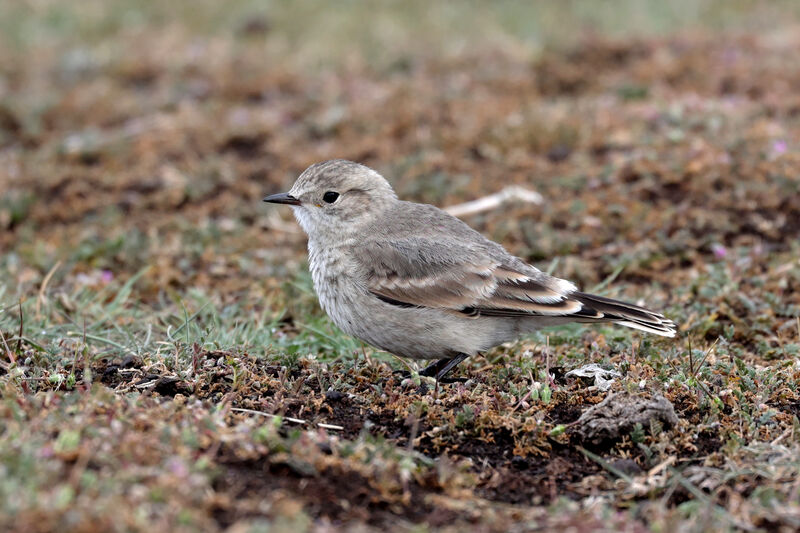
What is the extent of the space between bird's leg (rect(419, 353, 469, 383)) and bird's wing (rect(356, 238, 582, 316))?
328 millimetres

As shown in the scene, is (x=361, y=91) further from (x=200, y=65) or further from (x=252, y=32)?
(x=252, y=32)

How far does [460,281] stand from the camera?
18.6ft

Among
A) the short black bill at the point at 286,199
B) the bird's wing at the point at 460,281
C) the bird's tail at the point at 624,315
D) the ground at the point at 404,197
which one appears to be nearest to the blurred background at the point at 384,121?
the ground at the point at 404,197

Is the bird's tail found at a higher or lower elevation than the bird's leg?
higher

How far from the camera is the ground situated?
4008 millimetres

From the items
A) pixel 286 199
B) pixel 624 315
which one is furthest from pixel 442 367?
pixel 286 199

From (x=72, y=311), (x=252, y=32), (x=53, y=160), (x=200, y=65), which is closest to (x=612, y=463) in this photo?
(x=72, y=311)

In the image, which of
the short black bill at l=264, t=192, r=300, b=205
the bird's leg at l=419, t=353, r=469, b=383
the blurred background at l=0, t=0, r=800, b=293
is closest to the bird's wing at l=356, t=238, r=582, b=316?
the bird's leg at l=419, t=353, r=469, b=383

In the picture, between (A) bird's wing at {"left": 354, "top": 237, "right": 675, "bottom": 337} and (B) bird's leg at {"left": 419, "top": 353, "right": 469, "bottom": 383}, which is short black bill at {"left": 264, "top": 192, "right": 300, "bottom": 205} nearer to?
(A) bird's wing at {"left": 354, "top": 237, "right": 675, "bottom": 337}

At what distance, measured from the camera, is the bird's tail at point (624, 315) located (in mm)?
5449

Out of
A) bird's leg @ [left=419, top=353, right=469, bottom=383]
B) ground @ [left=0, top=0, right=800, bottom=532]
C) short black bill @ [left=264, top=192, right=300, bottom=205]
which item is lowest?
bird's leg @ [left=419, top=353, right=469, bottom=383]

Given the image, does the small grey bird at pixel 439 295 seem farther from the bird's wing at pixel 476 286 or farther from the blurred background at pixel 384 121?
the blurred background at pixel 384 121

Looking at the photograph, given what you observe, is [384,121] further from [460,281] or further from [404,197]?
[460,281]

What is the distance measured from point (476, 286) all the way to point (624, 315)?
0.83m
